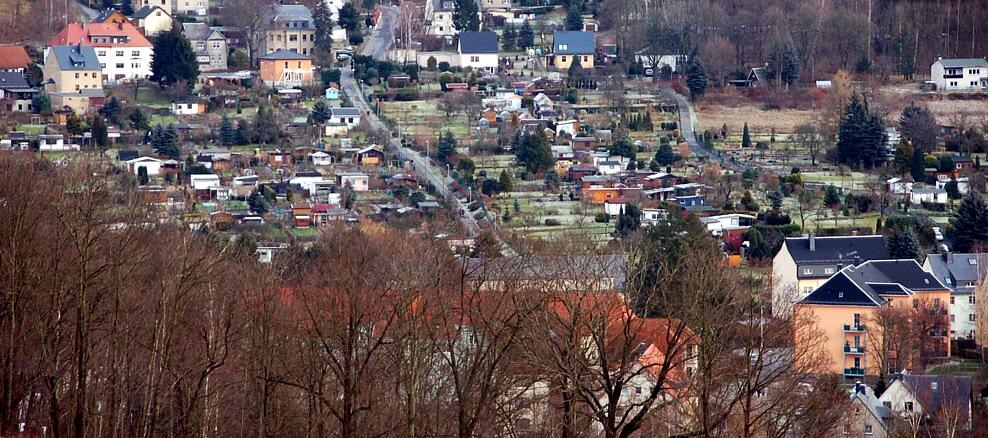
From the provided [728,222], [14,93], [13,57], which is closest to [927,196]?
[728,222]

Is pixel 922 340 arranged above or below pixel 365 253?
below

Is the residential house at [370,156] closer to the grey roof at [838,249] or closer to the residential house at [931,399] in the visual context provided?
the grey roof at [838,249]

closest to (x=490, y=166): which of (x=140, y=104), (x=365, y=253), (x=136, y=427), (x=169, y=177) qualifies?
(x=169, y=177)

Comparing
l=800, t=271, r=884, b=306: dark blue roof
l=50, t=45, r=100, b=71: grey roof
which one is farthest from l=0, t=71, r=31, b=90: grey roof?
l=800, t=271, r=884, b=306: dark blue roof

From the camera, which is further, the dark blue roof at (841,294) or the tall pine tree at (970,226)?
the tall pine tree at (970,226)

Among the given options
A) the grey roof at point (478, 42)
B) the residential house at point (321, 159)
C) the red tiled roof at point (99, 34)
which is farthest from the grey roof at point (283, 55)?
the residential house at point (321, 159)

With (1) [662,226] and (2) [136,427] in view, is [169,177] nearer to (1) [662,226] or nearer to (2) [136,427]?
(1) [662,226]

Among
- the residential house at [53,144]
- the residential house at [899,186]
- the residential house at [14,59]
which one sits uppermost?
the residential house at [14,59]
